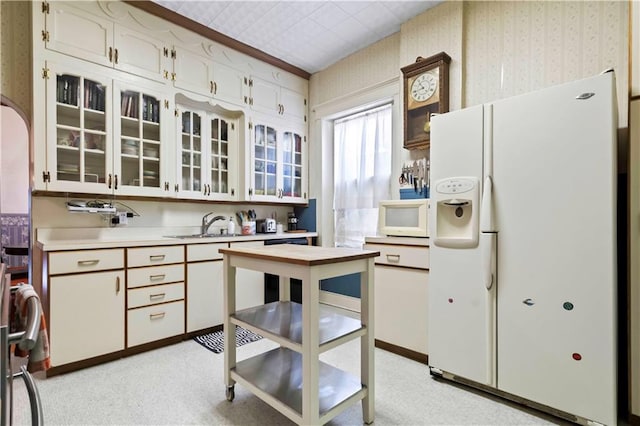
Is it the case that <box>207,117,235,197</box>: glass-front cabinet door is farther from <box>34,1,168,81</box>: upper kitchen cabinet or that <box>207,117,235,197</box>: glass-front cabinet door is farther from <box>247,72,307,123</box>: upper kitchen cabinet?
<box>34,1,168,81</box>: upper kitchen cabinet

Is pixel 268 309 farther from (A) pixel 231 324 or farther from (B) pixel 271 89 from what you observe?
(B) pixel 271 89

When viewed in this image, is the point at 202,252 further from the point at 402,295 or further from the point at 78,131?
the point at 402,295

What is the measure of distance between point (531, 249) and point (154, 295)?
8.72 feet

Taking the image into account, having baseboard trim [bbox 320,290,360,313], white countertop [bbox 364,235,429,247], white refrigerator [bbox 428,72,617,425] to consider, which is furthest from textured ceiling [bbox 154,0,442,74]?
baseboard trim [bbox 320,290,360,313]

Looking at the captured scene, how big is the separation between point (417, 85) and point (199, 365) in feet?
9.51

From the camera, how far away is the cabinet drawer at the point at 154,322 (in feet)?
8.05

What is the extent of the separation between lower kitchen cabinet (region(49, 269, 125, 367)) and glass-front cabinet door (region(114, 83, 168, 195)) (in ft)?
2.63

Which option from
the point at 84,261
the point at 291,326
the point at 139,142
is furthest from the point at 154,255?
the point at 291,326

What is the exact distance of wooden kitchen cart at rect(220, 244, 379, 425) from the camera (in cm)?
143

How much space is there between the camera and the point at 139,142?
281cm

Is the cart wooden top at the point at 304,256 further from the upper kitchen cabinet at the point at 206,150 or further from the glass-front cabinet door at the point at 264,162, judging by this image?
the glass-front cabinet door at the point at 264,162

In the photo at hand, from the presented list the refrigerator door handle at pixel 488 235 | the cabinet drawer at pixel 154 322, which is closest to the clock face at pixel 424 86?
the refrigerator door handle at pixel 488 235

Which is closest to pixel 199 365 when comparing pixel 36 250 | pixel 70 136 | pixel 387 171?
pixel 36 250

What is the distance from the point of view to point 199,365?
7.56ft
